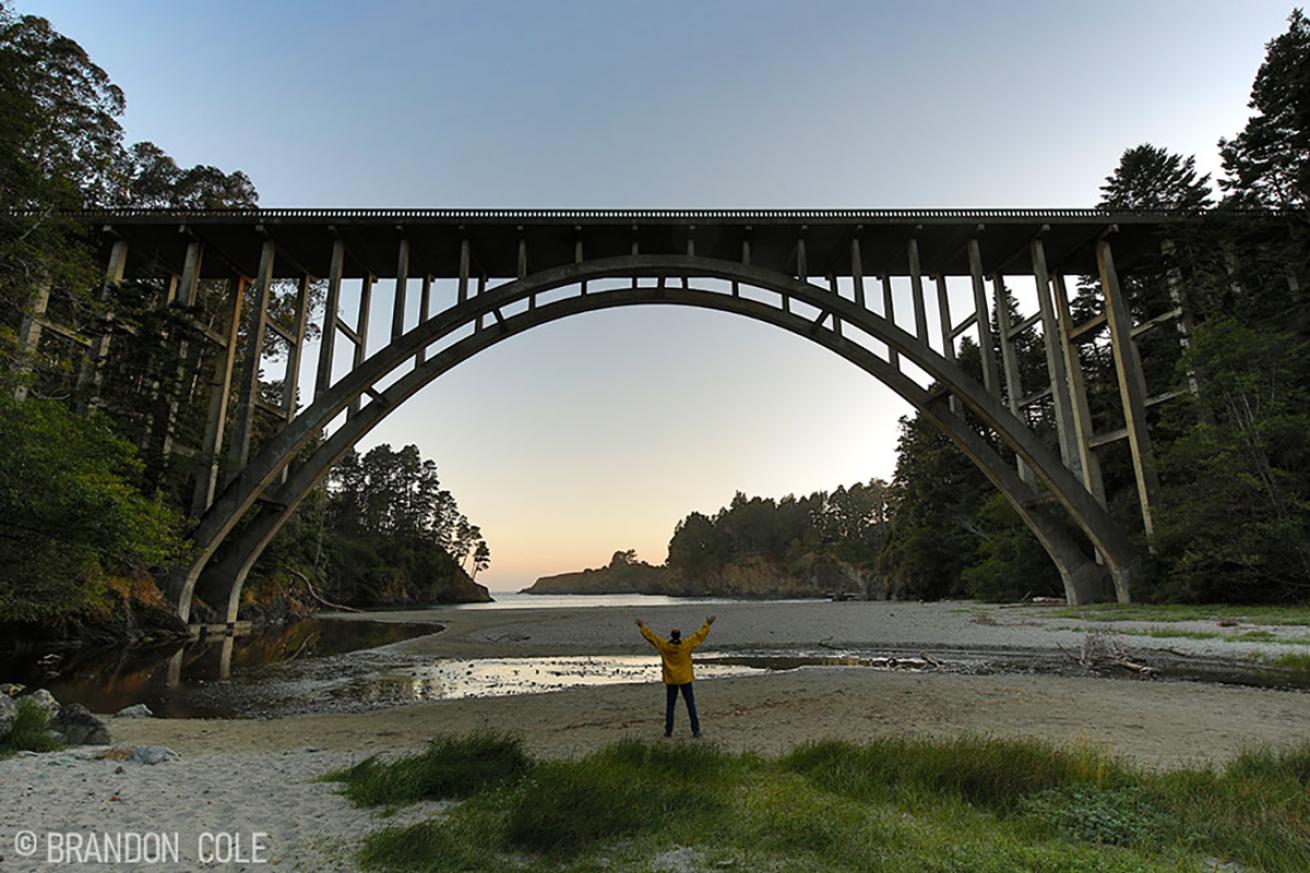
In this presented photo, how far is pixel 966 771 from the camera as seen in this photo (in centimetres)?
457

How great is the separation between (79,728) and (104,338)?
2177 cm

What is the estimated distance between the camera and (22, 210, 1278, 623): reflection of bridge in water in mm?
21781

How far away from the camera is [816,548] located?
410 feet

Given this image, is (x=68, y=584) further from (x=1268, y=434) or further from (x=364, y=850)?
(x=1268, y=434)

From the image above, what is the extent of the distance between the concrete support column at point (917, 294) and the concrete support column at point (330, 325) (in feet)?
74.2

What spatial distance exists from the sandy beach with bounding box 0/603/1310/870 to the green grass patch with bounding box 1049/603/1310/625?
7.80 ft

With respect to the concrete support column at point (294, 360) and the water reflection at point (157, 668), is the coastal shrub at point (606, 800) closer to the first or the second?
the water reflection at point (157, 668)

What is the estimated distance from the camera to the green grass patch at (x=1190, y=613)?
1511 cm

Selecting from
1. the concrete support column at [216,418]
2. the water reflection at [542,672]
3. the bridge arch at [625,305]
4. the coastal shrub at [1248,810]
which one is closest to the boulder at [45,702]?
the water reflection at [542,672]

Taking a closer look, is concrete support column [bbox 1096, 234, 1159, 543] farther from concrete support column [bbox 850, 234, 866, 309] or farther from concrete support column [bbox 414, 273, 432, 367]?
concrete support column [bbox 414, 273, 432, 367]

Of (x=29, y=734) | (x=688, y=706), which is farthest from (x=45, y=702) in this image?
(x=688, y=706)

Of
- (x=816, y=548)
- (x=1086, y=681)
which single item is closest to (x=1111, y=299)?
(x=1086, y=681)

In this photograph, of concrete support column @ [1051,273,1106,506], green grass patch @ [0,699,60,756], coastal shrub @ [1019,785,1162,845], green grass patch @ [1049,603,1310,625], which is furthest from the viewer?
concrete support column @ [1051,273,1106,506]

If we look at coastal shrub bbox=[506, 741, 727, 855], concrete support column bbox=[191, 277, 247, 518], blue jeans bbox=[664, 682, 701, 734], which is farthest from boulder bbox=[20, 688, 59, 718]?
concrete support column bbox=[191, 277, 247, 518]
